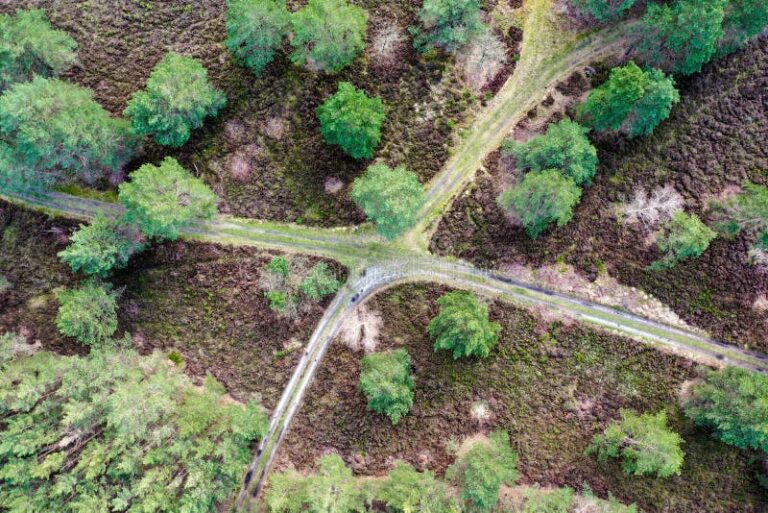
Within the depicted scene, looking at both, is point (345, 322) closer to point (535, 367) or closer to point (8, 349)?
point (535, 367)

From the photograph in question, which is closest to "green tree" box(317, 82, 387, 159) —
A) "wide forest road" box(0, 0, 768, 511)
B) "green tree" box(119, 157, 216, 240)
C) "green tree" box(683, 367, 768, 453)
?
"wide forest road" box(0, 0, 768, 511)

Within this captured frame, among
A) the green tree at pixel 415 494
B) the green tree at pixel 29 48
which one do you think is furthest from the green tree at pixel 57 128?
the green tree at pixel 415 494

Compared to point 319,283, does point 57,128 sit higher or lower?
lower

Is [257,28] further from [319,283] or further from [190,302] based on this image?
[190,302]

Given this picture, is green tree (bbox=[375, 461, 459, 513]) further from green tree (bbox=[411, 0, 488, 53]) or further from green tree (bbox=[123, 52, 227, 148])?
green tree (bbox=[411, 0, 488, 53])

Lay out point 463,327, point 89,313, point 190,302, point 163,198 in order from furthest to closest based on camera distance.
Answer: point 190,302 → point 89,313 → point 163,198 → point 463,327

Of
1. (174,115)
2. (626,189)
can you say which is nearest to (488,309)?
(626,189)

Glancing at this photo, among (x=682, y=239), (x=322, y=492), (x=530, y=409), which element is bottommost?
(x=322, y=492)

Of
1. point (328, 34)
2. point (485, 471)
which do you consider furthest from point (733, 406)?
point (328, 34)
